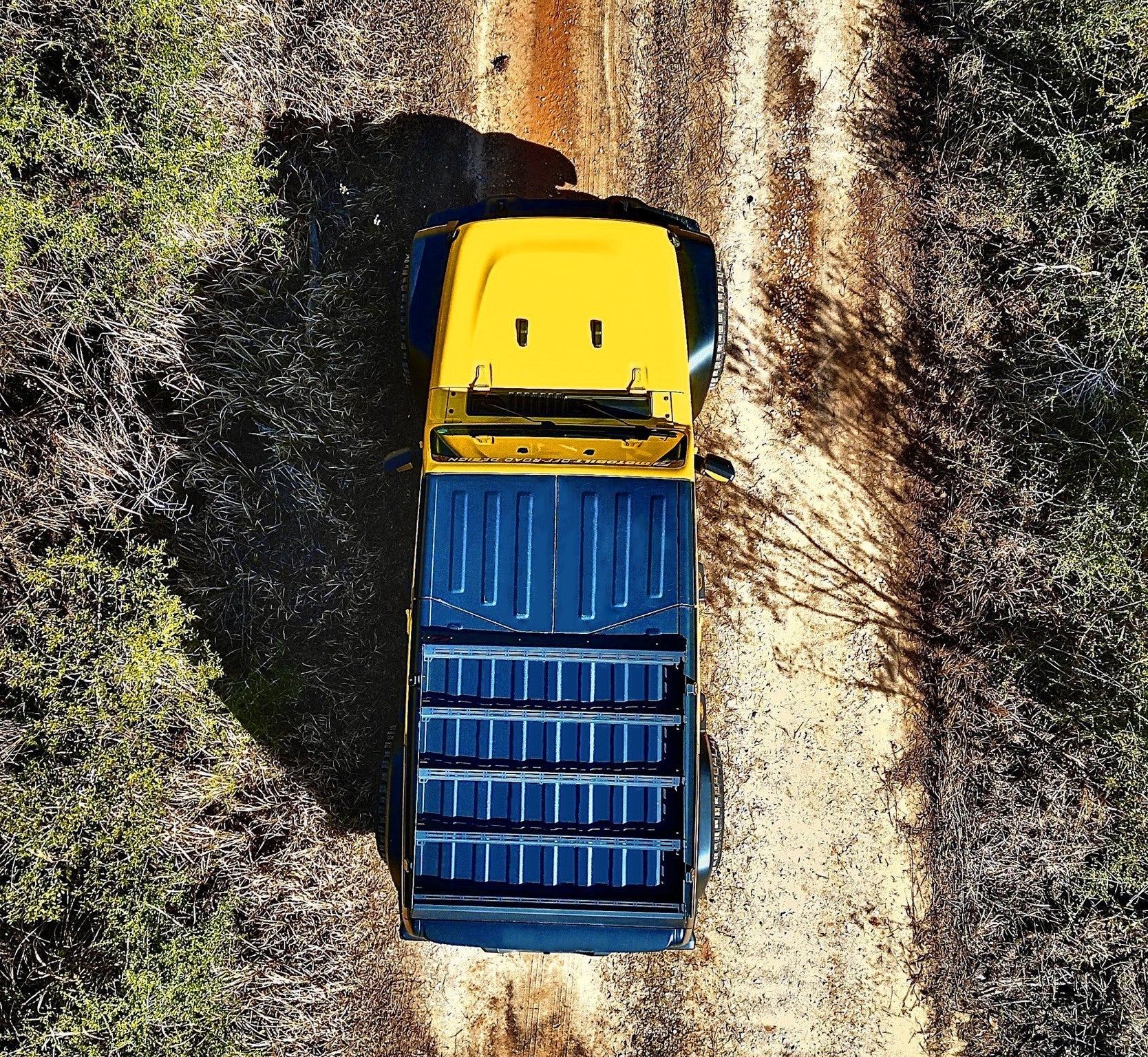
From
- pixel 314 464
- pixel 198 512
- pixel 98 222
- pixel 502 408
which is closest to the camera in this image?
pixel 502 408

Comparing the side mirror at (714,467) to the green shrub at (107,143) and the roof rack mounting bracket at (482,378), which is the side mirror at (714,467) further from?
the green shrub at (107,143)

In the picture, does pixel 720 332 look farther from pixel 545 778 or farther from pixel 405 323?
pixel 545 778

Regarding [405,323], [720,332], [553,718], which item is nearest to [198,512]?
[405,323]

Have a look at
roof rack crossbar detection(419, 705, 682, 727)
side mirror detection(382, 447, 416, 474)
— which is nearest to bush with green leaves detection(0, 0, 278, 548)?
side mirror detection(382, 447, 416, 474)

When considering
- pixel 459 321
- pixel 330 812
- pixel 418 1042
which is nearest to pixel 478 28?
pixel 459 321

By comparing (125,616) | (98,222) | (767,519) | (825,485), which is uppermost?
(98,222)
